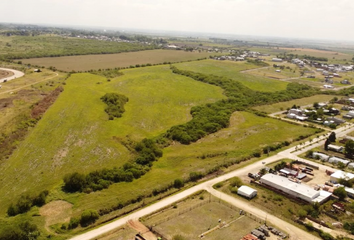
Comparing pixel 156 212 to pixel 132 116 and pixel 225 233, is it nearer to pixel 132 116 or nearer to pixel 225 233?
pixel 225 233

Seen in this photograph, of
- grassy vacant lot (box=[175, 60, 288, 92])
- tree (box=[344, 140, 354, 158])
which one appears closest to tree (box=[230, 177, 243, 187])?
tree (box=[344, 140, 354, 158])

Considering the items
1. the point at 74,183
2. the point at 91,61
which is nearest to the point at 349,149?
the point at 74,183

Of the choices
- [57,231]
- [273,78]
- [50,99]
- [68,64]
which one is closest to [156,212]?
[57,231]

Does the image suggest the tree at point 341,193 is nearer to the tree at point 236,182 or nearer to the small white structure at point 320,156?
the small white structure at point 320,156

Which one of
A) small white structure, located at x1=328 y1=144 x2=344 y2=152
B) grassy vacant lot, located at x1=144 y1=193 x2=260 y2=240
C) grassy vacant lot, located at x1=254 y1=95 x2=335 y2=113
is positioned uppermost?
grassy vacant lot, located at x1=254 y1=95 x2=335 y2=113

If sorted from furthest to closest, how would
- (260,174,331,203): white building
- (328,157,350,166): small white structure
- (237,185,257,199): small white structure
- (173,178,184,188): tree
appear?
(328,157,350,166): small white structure → (173,178,184,188): tree → (237,185,257,199): small white structure → (260,174,331,203): white building

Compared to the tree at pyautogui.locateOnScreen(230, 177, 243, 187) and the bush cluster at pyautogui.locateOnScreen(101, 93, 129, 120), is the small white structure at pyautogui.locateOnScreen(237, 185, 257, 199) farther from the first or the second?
the bush cluster at pyautogui.locateOnScreen(101, 93, 129, 120)

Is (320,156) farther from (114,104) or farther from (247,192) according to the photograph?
(114,104)
